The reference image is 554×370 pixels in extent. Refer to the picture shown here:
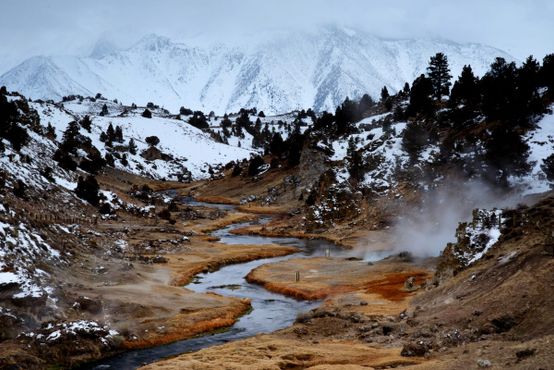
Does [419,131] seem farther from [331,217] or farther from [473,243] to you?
[473,243]

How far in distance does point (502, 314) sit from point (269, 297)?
76.3 ft

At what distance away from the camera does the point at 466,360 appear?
20.7 m

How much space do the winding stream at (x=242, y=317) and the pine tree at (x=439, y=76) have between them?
5108 cm

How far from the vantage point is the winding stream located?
3070 centimetres

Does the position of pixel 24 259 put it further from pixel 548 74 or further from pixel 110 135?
pixel 110 135

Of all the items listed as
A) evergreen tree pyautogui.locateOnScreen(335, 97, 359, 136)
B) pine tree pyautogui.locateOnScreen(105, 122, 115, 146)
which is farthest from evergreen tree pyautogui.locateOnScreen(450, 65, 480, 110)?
pine tree pyautogui.locateOnScreen(105, 122, 115, 146)

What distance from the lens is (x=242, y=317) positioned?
3891 cm

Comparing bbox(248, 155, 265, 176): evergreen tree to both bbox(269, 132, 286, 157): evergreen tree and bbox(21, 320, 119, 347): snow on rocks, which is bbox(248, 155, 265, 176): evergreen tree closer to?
bbox(269, 132, 286, 157): evergreen tree

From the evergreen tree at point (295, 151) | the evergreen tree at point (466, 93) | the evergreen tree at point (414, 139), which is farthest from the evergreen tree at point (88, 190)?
the evergreen tree at point (295, 151)

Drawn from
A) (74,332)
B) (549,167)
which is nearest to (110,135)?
(549,167)

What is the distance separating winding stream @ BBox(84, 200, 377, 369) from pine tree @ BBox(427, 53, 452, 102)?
51079 mm

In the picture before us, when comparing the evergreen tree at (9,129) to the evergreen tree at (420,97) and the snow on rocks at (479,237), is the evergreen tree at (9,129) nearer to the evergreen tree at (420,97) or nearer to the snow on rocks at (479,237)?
the snow on rocks at (479,237)

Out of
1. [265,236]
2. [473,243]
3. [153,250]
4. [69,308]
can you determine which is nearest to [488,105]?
[265,236]

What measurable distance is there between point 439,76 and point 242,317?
83.2m
